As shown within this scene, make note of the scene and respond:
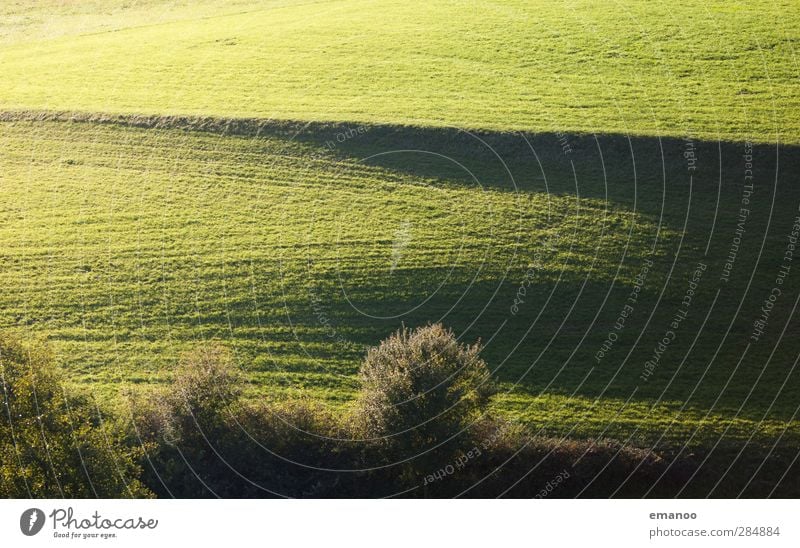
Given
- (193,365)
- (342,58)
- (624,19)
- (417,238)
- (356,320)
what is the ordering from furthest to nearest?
(342,58) → (624,19) → (417,238) → (356,320) → (193,365)

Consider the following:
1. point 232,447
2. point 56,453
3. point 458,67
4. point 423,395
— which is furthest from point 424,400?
point 458,67

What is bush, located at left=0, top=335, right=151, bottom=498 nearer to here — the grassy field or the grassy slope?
the grassy field

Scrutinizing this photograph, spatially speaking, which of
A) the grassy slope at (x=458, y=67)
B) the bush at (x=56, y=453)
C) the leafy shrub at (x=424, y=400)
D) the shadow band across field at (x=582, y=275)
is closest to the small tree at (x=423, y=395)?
the leafy shrub at (x=424, y=400)

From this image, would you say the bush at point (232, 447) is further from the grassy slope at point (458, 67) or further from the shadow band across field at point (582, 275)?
the grassy slope at point (458, 67)
